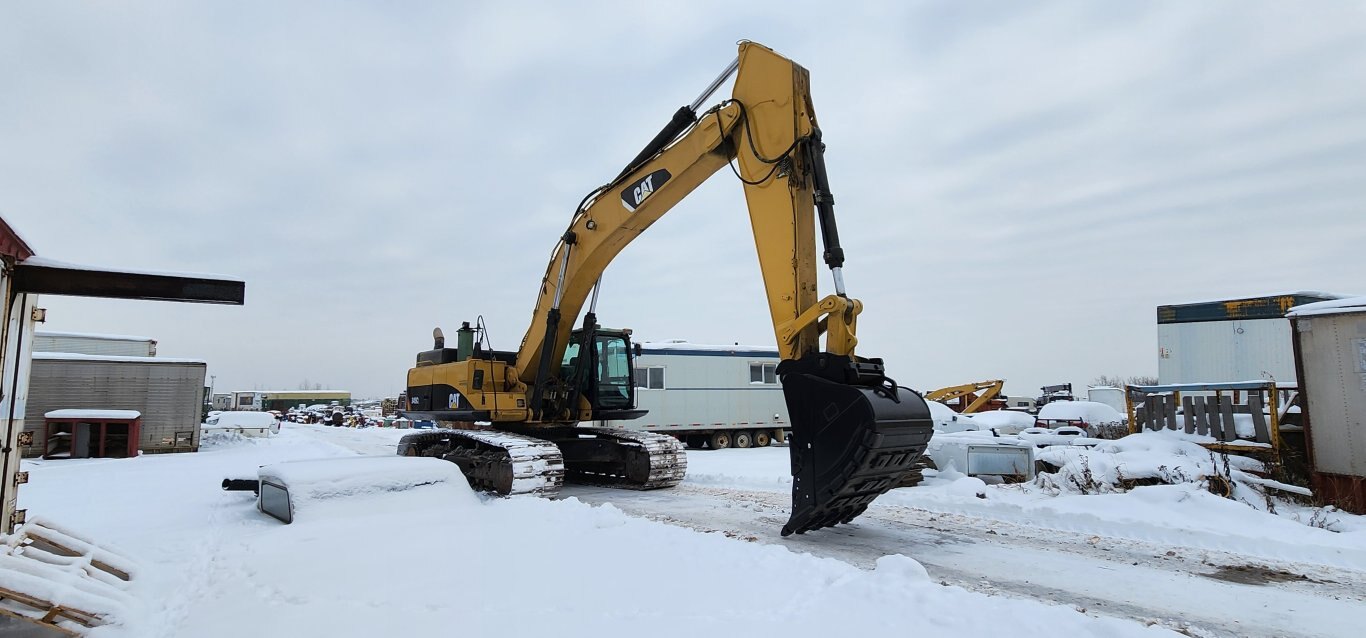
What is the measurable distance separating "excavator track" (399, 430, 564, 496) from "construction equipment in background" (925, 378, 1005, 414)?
1870 cm

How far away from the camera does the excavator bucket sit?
18.7 feet

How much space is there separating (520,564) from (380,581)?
3.15 feet

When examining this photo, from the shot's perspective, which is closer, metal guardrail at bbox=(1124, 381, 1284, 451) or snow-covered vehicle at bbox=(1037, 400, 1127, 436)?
metal guardrail at bbox=(1124, 381, 1284, 451)

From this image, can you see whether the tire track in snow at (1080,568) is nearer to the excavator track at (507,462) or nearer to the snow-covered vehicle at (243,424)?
the excavator track at (507,462)

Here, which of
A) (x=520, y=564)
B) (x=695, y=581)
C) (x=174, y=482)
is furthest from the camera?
(x=174, y=482)

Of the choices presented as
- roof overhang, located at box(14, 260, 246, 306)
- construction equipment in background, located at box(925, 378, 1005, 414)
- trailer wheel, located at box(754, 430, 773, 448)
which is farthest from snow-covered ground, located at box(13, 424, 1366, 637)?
construction equipment in background, located at box(925, 378, 1005, 414)

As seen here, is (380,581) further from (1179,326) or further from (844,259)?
(1179,326)

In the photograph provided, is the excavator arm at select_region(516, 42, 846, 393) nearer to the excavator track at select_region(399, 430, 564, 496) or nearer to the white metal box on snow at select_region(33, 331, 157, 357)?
the excavator track at select_region(399, 430, 564, 496)

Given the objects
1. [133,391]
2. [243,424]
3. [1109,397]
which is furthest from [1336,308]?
[243,424]

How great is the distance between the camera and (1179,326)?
57.0 feet

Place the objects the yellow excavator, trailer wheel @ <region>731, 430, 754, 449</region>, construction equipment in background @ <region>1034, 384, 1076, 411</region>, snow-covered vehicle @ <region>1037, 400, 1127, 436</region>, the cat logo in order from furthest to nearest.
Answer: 1. construction equipment in background @ <region>1034, 384, 1076, 411</region>
2. trailer wheel @ <region>731, 430, 754, 449</region>
3. snow-covered vehicle @ <region>1037, 400, 1127, 436</region>
4. the cat logo
5. the yellow excavator

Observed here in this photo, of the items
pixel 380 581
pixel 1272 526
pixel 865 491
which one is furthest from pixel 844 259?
pixel 1272 526

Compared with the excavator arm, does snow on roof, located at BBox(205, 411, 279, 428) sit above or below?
below

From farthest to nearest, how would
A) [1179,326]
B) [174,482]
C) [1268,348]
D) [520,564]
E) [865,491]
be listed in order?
[1179,326] < [1268,348] < [174,482] < [865,491] < [520,564]
